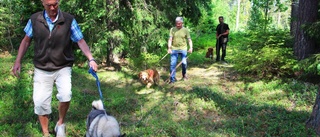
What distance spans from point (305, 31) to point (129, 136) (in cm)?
574

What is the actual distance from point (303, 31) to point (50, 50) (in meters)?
6.60

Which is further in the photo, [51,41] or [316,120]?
[316,120]

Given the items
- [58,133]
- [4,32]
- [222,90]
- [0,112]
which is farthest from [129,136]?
[4,32]

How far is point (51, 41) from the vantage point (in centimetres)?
351

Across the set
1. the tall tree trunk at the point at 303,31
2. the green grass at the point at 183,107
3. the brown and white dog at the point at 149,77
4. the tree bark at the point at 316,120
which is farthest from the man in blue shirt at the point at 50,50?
the tall tree trunk at the point at 303,31

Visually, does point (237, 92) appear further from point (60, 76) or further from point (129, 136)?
point (60, 76)

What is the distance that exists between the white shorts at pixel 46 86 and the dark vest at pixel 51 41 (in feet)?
0.32

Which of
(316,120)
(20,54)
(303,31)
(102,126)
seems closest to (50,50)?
(20,54)

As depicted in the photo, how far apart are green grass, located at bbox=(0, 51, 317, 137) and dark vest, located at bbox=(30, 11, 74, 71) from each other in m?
1.34

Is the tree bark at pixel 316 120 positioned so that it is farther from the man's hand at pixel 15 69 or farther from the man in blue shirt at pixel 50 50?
the man's hand at pixel 15 69

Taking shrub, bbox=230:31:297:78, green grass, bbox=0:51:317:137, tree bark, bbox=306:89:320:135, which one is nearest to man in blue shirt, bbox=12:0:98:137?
green grass, bbox=0:51:317:137

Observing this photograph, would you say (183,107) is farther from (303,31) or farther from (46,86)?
(303,31)

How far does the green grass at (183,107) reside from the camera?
4469mm

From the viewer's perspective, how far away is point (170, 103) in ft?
20.1
